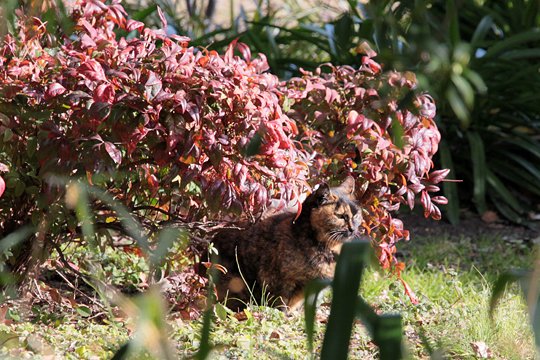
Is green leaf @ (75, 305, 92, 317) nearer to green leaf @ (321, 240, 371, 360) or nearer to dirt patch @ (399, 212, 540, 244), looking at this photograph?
green leaf @ (321, 240, 371, 360)

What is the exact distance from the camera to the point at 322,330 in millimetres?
4664

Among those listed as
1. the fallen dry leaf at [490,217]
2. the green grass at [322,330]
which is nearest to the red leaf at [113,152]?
the green grass at [322,330]

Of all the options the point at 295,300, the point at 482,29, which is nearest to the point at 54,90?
the point at 295,300

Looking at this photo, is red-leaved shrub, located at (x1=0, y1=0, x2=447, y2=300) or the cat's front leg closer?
red-leaved shrub, located at (x1=0, y1=0, x2=447, y2=300)

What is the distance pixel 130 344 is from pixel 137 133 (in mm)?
2077

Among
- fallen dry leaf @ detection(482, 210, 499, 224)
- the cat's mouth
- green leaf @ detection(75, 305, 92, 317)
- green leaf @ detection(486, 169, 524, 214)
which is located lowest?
green leaf @ detection(75, 305, 92, 317)

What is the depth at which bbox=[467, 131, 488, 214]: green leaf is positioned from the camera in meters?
7.96

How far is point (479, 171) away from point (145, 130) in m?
4.68

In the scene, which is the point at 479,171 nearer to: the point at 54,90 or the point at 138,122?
the point at 138,122

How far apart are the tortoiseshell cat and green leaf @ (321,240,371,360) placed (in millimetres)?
3033

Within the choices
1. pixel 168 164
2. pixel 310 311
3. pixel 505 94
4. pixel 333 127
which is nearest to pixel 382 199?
pixel 333 127

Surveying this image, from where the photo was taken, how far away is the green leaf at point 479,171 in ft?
26.1

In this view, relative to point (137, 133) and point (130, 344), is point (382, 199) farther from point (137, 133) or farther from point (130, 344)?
point (130, 344)

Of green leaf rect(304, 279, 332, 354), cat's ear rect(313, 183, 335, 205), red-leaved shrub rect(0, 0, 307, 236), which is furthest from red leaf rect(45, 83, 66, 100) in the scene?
green leaf rect(304, 279, 332, 354)
